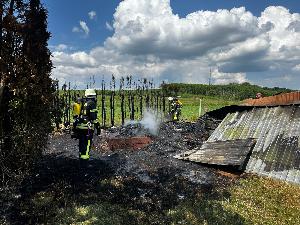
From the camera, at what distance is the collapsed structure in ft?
50.1

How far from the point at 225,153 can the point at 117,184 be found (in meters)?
6.24

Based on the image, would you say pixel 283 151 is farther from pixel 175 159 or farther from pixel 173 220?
pixel 173 220

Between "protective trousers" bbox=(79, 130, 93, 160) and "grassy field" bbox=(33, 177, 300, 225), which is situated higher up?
"protective trousers" bbox=(79, 130, 93, 160)

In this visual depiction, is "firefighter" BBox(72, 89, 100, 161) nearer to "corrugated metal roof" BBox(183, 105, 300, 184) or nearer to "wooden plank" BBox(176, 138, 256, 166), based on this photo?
"wooden plank" BBox(176, 138, 256, 166)

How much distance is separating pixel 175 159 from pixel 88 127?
513cm

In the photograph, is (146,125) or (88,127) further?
(146,125)

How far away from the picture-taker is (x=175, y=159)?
1692cm

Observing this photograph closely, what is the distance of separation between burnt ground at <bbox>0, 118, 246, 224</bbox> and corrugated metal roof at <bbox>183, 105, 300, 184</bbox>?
5.35ft

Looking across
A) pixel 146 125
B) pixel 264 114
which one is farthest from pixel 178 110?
pixel 264 114

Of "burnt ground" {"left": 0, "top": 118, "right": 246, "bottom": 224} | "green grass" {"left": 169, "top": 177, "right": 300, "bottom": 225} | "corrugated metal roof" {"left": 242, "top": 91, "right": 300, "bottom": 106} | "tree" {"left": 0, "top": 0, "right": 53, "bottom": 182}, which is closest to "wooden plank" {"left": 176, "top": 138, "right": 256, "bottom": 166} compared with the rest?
"burnt ground" {"left": 0, "top": 118, "right": 246, "bottom": 224}

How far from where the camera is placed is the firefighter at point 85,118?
13.4 m

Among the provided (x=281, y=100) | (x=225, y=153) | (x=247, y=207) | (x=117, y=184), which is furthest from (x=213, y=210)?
(x=281, y=100)

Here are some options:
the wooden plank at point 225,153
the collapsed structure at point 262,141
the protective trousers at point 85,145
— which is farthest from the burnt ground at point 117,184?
the collapsed structure at point 262,141

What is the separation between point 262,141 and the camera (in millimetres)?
17031
